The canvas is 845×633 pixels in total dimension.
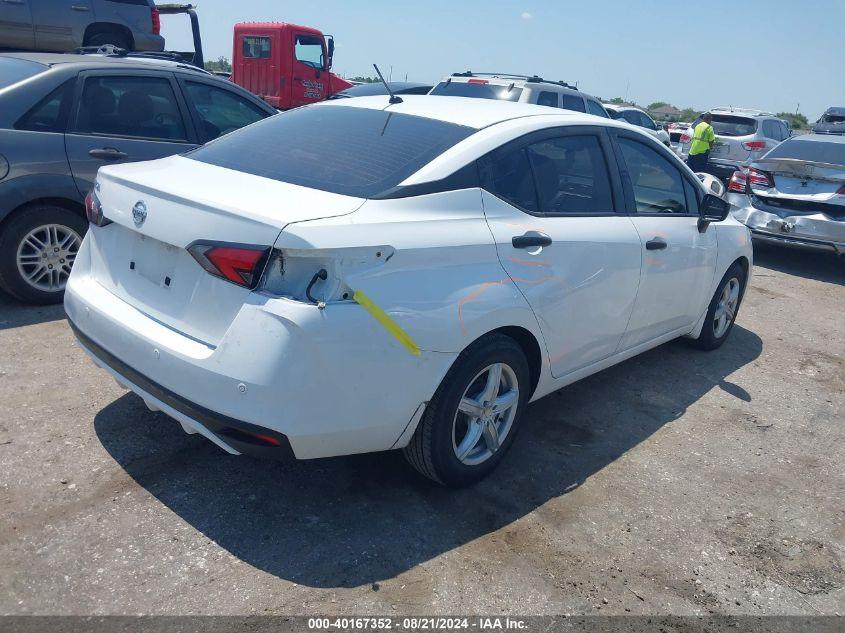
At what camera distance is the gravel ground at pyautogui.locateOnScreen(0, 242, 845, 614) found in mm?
2707

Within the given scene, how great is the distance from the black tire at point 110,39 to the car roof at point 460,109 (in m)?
10.7

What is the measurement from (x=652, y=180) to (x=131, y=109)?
387 centimetres

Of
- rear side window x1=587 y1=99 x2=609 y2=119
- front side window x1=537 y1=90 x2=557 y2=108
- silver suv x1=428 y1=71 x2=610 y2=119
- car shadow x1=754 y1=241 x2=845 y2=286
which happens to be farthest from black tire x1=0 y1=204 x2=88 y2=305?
rear side window x1=587 y1=99 x2=609 y2=119

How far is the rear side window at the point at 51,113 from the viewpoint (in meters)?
5.03

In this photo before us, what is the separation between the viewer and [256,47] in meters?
17.0

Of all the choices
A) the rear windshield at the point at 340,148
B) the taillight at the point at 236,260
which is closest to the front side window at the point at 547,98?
the rear windshield at the point at 340,148

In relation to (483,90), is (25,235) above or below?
below

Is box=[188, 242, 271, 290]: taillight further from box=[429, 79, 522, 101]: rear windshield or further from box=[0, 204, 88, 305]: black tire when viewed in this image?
box=[429, 79, 522, 101]: rear windshield

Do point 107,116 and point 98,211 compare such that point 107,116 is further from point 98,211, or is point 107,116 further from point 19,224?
point 98,211

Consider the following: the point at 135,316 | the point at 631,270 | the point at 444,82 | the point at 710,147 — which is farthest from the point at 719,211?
the point at 710,147

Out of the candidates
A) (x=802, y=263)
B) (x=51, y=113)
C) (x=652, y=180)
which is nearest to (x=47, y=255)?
(x=51, y=113)

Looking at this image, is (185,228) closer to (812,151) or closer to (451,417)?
(451,417)

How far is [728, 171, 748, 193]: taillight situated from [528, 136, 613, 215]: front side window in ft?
18.6

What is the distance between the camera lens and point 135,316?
3.04 metres
